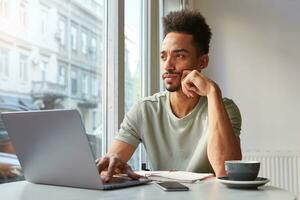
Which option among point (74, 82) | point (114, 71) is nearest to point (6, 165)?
point (74, 82)

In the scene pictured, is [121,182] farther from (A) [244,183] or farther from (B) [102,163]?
(A) [244,183]

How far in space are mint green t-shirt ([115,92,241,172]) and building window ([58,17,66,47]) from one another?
0.42 meters

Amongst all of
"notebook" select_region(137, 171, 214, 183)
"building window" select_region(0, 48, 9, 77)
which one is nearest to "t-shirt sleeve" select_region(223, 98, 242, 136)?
"notebook" select_region(137, 171, 214, 183)

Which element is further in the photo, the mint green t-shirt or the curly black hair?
the curly black hair

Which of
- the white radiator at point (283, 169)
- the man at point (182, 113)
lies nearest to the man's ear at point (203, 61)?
the man at point (182, 113)

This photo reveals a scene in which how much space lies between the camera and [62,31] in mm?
1744

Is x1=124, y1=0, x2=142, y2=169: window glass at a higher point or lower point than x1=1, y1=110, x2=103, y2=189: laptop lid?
higher

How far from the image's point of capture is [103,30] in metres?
2.11

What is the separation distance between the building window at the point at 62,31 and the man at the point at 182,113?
0.42 meters

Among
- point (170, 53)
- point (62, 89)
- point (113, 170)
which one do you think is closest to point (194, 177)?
point (113, 170)

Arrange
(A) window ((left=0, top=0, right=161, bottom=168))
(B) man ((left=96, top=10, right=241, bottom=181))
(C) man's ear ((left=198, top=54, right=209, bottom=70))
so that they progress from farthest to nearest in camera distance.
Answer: (C) man's ear ((left=198, top=54, right=209, bottom=70)) < (B) man ((left=96, top=10, right=241, bottom=181)) < (A) window ((left=0, top=0, right=161, bottom=168))

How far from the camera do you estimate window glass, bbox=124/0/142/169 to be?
2402 mm

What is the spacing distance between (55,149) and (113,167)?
20cm

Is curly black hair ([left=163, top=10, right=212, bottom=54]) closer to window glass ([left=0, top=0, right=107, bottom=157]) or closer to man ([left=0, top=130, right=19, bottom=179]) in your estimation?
window glass ([left=0, top=0, right=107, bottom=157])
